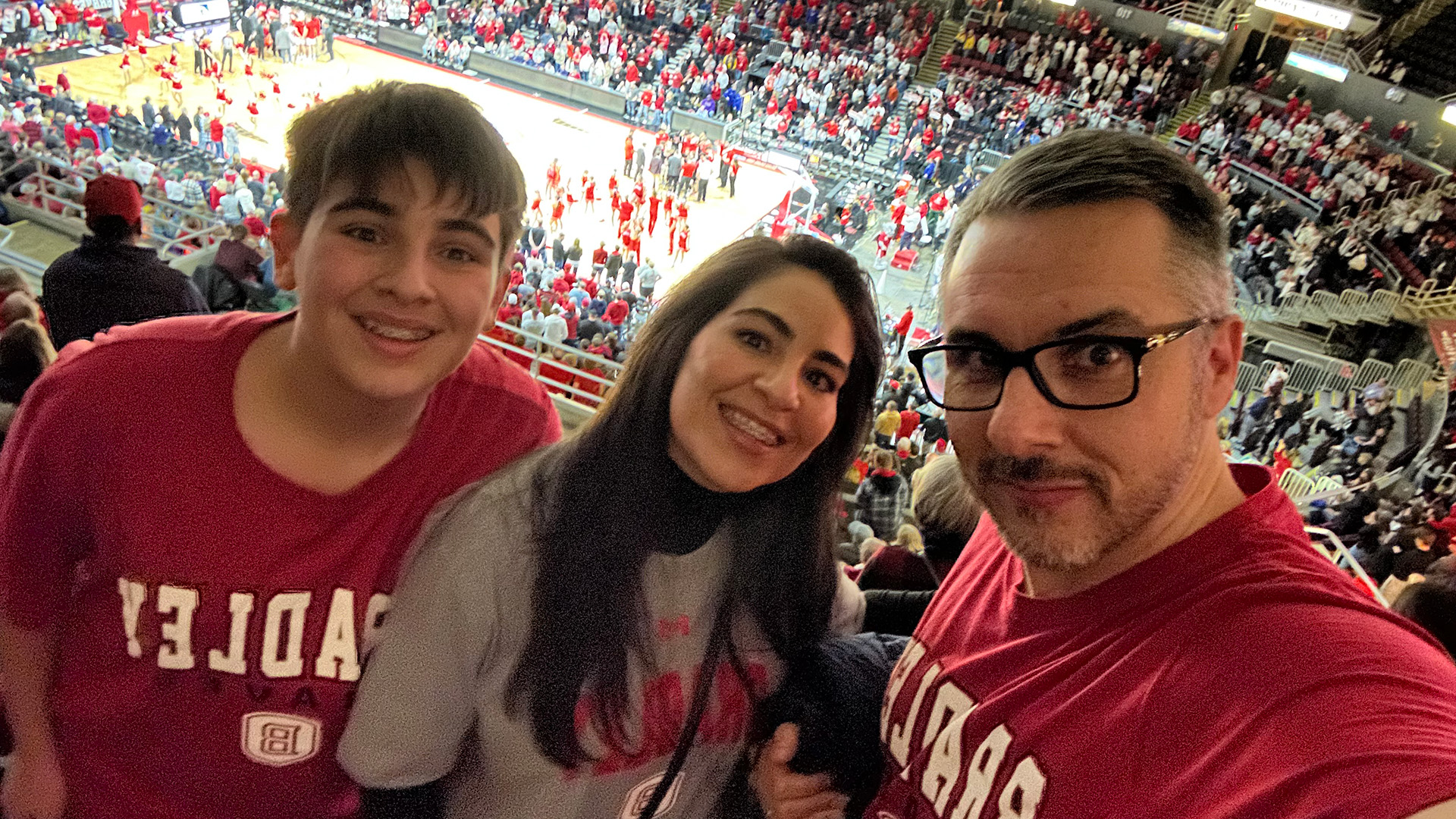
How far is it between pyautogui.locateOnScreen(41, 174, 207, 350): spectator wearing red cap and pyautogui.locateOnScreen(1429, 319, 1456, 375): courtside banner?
556 inches

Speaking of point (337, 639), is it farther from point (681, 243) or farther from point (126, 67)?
point (126, 67)

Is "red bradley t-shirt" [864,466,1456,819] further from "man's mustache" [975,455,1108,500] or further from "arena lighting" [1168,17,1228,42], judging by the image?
"arena lighting" [1168,17,1228,42]

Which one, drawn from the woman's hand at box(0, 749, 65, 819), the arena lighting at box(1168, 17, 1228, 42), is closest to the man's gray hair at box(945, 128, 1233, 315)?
the woman's hand at box(0, 749, 65, 819)

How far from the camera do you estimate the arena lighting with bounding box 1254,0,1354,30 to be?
17047mm

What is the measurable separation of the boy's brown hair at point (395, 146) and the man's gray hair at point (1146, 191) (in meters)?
0.90

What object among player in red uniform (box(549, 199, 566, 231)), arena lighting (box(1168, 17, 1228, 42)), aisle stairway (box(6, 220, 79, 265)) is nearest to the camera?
aisle stairway (box(6, 220, 79, 265))

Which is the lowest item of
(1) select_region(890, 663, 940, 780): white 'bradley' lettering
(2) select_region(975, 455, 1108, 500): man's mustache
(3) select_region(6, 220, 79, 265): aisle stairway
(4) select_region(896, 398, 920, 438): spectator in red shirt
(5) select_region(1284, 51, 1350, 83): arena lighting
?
(4) select_region(896, 398, 920, 438): spectator in red shirt

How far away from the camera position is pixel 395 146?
1.55m

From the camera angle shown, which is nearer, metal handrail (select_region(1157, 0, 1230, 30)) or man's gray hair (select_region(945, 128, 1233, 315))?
man's gray hair (select_region(945, 128, 1233, 315))

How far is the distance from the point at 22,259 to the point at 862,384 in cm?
834

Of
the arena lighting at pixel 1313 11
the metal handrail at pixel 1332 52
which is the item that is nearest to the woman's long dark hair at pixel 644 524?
the arena lighting at pixel 1313 11

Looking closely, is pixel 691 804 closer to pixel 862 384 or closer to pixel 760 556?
pixel 760 556

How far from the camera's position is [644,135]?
21.1m

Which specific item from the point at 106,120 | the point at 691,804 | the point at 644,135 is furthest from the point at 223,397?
the point at 644,135
